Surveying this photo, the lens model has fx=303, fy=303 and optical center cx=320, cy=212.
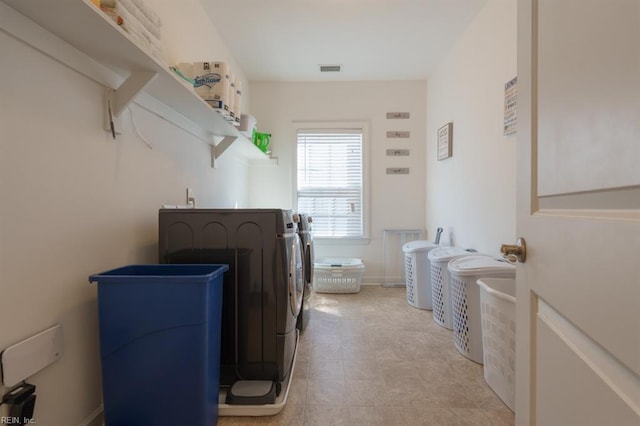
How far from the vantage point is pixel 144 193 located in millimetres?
1557

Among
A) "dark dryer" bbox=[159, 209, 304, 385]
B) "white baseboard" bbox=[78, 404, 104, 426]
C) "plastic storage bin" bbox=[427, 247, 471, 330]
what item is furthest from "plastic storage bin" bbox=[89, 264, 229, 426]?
"plastic storage bin" bbox=[427, 247, 471, 330]

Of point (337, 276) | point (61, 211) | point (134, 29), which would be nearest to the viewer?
point (61, 211)

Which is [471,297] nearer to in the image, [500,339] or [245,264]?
[500,339]

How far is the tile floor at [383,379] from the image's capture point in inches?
55.8

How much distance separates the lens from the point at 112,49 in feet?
3.63

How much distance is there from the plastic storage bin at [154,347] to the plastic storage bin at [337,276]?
7.33ft

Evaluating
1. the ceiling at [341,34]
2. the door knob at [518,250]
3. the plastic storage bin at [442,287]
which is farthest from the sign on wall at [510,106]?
the door knob at [518,250]

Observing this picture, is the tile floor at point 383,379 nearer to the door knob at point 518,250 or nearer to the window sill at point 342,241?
the door knob at point 518,250

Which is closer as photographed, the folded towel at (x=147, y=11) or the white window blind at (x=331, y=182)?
the folded towel at (x=147, y=11)

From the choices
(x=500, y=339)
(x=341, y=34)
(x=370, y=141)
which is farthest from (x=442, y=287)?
(x=341, y=34)

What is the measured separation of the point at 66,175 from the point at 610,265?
1493 millimetres

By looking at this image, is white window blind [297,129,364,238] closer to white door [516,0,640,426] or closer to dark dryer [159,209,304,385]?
dark dryer [159,209,304,385]

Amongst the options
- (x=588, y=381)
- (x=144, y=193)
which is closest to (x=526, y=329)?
(x=588, y=381)

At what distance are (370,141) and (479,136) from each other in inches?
58.5
